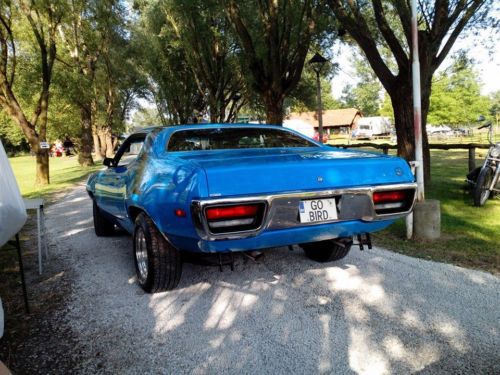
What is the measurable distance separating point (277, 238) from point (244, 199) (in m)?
0.45

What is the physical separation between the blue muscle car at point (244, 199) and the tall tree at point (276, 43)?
9539 millimetres

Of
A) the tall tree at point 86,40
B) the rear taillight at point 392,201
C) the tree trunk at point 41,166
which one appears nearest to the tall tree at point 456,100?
the tall tree at point 86,40

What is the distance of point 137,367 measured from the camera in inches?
101

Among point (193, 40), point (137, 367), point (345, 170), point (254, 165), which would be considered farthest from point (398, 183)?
point (193, 40)

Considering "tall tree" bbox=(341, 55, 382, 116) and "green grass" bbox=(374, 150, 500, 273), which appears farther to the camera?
"tall tree" bbox=(341, 55, 382, 116)

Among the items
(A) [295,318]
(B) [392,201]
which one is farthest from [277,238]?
(B) [392,201]

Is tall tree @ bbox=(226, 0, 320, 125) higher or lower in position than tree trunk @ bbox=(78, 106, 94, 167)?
higher

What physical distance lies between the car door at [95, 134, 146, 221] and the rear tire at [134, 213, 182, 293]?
2.32 ft

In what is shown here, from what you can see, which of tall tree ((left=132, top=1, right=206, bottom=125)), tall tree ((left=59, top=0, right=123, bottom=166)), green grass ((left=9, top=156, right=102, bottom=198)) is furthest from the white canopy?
tall tree ((left=132, top=1, right=206, bottom=125))

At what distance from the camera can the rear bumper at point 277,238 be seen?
2.94 metres

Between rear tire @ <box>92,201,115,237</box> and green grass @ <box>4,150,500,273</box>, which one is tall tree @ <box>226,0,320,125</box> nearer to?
green grass @ <box>4,150,500,273</box>

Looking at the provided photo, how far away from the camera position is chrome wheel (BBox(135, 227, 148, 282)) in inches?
148

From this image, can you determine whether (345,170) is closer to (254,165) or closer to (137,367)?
(254,165)

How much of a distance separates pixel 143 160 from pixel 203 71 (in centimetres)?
1910
